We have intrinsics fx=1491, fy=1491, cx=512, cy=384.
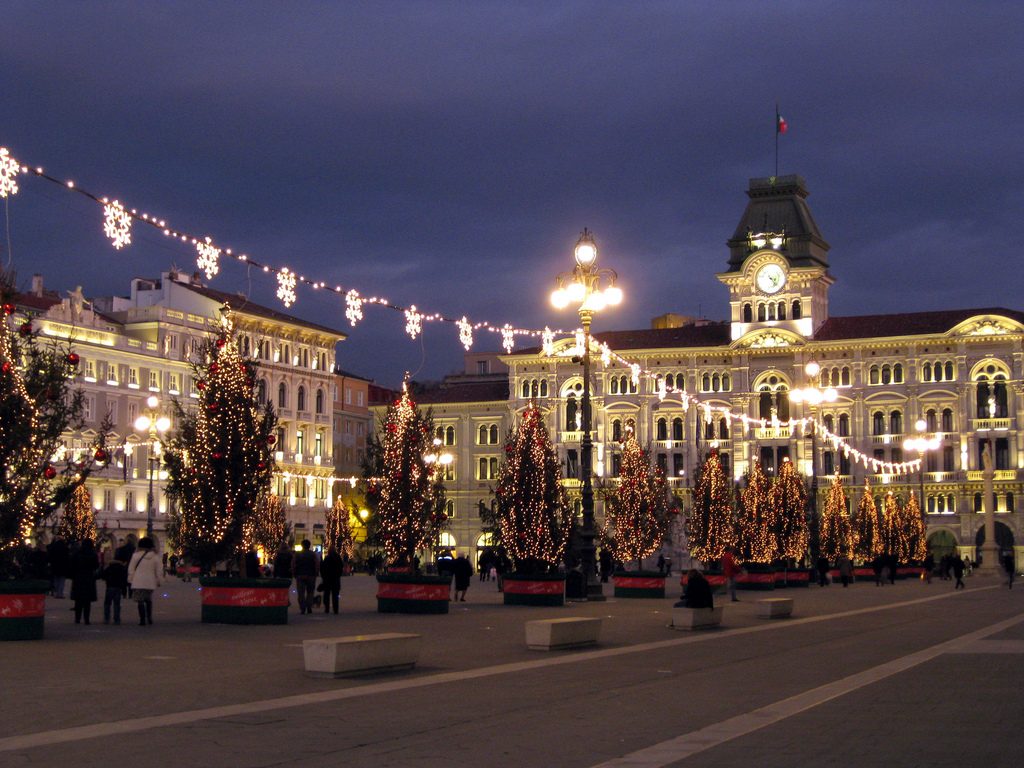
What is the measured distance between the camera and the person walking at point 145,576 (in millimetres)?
24547

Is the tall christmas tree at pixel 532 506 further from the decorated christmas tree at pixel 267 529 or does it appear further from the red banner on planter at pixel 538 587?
the decorated christmas tree at pixel 267 529

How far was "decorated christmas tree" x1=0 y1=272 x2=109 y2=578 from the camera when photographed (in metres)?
21.8

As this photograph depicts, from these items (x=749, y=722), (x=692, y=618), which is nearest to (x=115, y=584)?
(x=692, y=618)

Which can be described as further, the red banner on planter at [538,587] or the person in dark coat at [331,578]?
the red banner on planter at [538,587]

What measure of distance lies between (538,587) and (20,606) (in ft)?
53.9

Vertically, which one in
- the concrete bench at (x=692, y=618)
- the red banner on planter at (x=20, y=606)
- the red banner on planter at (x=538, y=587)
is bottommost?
the concrete bench at (x=692, y=618)

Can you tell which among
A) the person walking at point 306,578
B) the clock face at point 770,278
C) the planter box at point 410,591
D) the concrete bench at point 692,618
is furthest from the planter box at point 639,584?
the clock face at point 770,278

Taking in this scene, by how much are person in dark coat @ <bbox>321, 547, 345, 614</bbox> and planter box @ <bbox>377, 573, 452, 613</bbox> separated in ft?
2.96

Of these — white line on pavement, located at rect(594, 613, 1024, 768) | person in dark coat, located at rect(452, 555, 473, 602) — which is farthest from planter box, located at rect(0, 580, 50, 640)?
person in dark coat, located at rect(452, 555, 473, 602)

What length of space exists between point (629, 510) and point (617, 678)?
31.2m

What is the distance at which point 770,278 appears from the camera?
302 ft

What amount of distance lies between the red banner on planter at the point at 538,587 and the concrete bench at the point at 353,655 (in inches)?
702

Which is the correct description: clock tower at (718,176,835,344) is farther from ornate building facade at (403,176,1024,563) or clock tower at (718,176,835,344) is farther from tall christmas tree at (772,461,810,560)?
tall christmas tree at (772,461,810,560)

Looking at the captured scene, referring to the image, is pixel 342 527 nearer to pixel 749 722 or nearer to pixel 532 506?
pixel 532 506
